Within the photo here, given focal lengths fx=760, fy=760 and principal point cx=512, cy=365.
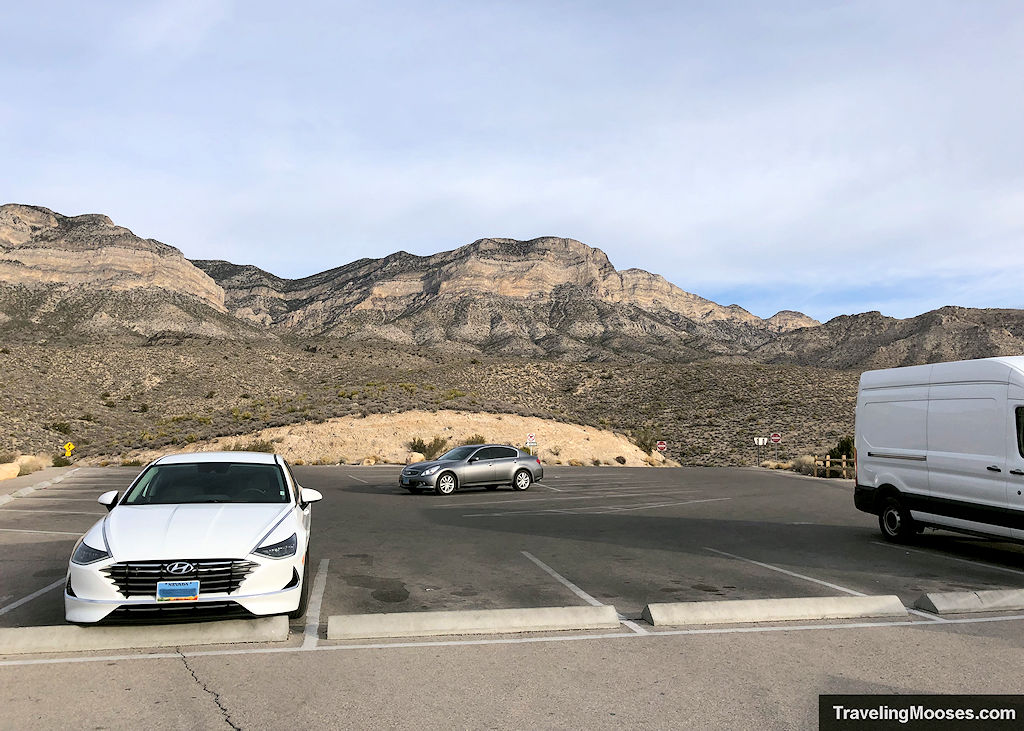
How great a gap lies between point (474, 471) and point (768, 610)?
15815 mm

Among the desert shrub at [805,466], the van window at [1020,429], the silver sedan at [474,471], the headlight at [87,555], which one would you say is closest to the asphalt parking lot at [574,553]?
the headlight at [87,555]

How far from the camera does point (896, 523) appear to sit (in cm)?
1252

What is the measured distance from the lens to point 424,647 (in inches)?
246

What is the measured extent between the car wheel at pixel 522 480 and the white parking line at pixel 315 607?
13.1 metres

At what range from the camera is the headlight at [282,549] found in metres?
6.53

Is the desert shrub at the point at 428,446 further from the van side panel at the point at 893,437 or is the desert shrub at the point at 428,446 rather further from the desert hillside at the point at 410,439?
the van side panel at the point at 893,437

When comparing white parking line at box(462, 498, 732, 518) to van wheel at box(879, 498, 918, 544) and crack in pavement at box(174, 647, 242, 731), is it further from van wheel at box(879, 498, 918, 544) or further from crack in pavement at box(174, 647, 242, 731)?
crack in pavement at box(174, 647, 242, 731)

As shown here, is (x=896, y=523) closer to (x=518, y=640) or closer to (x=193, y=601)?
(x=518, y=640)

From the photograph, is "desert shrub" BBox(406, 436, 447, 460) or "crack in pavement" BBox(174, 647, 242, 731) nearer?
"crack in pavement" BBox(174, 647, 242, 731)

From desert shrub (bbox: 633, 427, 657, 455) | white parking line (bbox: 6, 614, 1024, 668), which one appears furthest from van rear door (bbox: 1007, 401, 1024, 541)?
desert shrub (bbox: 633, 427, 657, 455)

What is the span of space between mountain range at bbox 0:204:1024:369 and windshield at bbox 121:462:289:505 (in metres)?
75.0

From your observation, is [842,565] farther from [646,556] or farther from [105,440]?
[105,440]

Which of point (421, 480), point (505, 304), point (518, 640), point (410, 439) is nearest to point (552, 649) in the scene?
point (518, 640)

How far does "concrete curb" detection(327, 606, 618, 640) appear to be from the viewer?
257 inches
